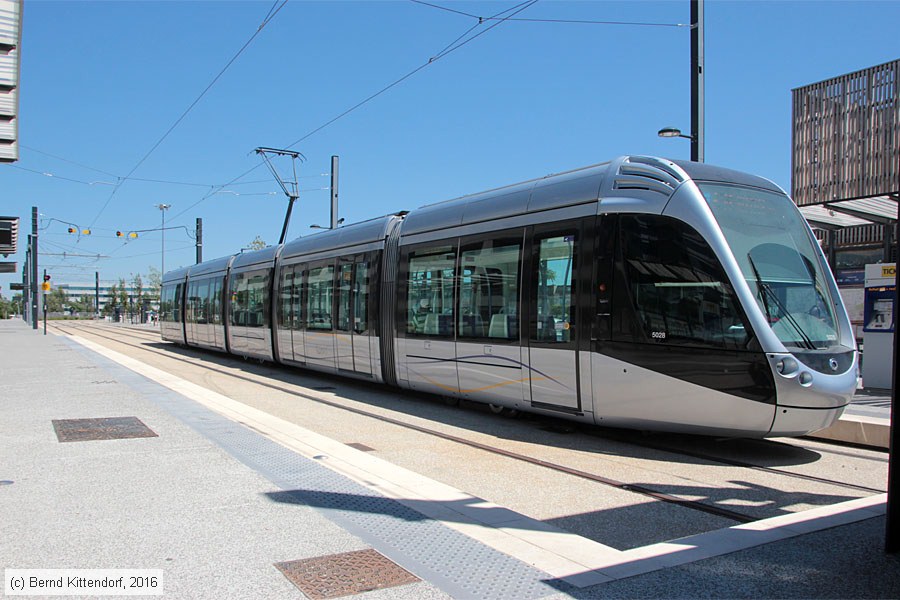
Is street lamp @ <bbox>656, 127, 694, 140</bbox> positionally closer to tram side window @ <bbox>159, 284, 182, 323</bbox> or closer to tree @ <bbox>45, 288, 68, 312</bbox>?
tram side window @ <bbox>159, 284, 182, 323</bbox>

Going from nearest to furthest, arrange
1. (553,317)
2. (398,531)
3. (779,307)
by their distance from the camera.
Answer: (398,531), (779,307), (553,317)

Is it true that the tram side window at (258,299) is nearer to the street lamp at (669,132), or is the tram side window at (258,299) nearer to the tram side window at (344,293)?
the tram side window at (344,293)

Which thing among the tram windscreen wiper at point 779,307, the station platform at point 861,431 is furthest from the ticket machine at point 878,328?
the tram windscreen wiper at point 779,307

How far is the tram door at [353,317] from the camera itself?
13.4 meters

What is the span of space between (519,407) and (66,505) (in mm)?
A: 5546

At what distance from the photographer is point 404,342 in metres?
12.1

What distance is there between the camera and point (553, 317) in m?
8.86

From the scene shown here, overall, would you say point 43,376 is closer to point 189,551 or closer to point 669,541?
point 189,551

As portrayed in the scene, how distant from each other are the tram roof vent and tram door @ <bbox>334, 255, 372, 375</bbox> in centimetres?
625

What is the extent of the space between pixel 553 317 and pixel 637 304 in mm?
1247

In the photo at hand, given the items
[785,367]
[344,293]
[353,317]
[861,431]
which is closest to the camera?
[785,367]

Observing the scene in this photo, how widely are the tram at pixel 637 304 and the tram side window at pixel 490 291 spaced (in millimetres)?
26

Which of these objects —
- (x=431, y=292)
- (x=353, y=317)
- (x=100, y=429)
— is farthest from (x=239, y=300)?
(x=100, y=429)

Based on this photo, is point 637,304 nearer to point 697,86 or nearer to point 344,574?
point 344,574
